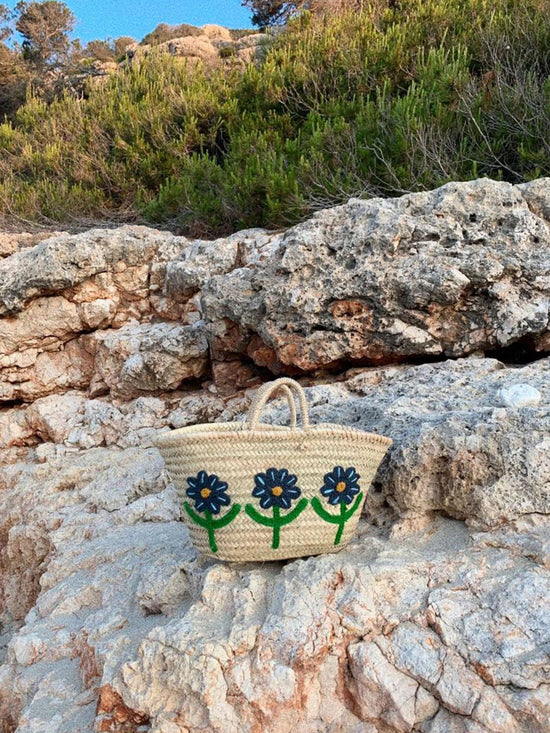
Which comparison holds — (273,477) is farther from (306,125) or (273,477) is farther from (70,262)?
(306,125)

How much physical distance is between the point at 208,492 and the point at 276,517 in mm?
205

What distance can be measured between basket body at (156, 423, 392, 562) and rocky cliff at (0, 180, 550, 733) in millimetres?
97

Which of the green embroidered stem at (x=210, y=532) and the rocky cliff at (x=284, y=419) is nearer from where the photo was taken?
the rocky cliff at (x=284, y=419)

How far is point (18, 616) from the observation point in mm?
2980

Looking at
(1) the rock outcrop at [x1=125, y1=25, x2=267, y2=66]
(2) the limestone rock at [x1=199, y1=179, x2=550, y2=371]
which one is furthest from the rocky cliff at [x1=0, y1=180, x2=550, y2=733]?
(1) the rock outcrop at [x1=125, y1=25, x2=267, y2=66]

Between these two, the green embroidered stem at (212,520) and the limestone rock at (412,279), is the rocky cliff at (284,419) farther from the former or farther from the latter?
the green embroidered stem at (212,520)

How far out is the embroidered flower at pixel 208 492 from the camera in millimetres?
1792

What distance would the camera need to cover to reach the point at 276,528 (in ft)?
5.98

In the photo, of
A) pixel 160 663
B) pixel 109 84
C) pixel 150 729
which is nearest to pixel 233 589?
pixel 160 663

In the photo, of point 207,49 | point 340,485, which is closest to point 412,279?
point 340,485

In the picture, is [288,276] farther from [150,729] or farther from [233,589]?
[150,729]

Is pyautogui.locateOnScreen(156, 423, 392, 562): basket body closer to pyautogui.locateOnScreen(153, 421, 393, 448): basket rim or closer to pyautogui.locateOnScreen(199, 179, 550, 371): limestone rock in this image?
pyautogui.locateOnScreen(153, 421, 393, 448): basket rim

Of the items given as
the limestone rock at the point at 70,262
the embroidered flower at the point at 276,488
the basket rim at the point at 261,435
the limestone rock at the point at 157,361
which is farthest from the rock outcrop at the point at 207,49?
the embroidered flower at the point at 276,488

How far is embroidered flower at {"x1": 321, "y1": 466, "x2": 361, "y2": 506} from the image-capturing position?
1829mm
